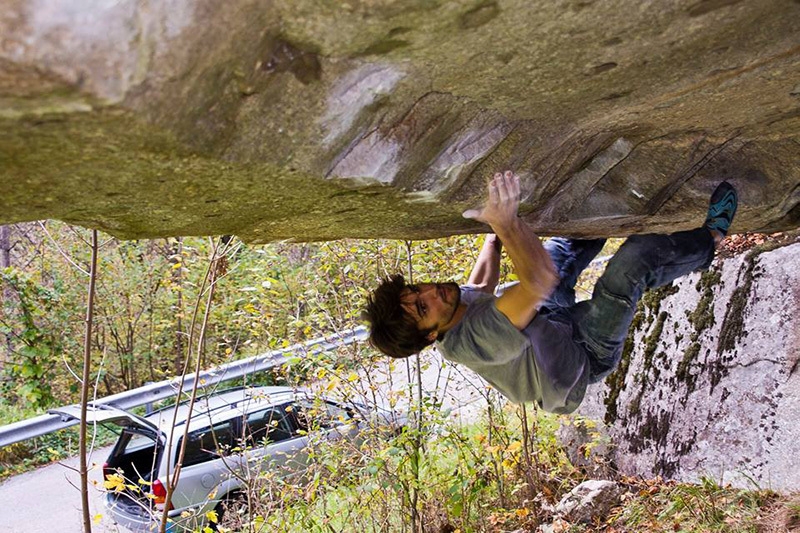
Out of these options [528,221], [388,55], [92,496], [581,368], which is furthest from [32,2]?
[92,496]

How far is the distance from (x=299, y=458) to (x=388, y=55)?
19.0ft

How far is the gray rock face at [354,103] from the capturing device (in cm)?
169

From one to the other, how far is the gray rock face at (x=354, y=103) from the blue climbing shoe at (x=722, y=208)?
20 cm

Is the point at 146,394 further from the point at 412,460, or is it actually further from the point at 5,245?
the point at 5,245

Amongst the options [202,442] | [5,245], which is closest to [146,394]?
[202,442]

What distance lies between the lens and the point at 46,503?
8219 millimetres

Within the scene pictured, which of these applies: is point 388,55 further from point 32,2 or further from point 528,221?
point 528,221

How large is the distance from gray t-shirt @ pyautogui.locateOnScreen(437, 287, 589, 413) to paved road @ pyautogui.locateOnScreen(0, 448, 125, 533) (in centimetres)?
462

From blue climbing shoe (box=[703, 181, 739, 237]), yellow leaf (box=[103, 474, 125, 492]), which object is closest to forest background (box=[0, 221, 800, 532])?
yellow leaf (box=[103, 474, 125, 492])

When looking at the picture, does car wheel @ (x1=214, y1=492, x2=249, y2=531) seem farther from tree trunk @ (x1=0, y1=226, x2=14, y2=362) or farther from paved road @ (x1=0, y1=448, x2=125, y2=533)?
tree trunk @ (x1=0, y1=226, x2=14, y2=362)

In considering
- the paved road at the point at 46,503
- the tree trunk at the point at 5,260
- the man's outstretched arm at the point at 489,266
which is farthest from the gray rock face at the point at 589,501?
the tree trunk at the point at 5,260

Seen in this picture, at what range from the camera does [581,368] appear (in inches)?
144

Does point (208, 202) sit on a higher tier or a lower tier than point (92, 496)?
lower

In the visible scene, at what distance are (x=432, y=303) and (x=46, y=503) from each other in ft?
21.7
